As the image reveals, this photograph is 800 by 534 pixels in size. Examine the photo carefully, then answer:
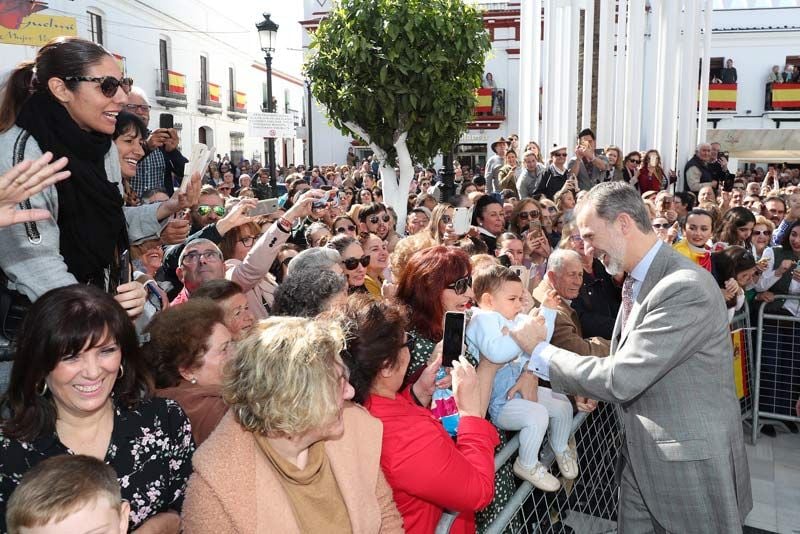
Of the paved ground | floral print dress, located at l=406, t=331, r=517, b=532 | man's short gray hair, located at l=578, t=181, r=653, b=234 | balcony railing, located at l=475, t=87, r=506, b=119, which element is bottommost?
the paved ground

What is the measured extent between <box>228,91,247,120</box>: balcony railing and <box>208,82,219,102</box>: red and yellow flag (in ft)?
4.84

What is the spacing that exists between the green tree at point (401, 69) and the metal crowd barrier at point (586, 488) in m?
4.31

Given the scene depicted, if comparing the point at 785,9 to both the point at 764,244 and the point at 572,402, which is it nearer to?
the point at 764,244

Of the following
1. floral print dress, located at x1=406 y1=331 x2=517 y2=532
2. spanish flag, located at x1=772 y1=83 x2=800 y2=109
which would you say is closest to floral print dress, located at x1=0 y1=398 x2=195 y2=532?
floral print dress, located at x1=406 y1=331 x2=517 y2=532

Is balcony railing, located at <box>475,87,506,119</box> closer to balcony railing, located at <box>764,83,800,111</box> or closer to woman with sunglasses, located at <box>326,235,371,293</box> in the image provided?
balcony railing, located at <box>764,83,800,111</box>

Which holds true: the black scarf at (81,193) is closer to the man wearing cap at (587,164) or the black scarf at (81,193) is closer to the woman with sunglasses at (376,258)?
the woman with sunglasses at (376,258)

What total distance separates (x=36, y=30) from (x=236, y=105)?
1594 centimetres

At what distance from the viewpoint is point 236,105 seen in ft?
108

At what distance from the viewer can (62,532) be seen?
165 centimetres

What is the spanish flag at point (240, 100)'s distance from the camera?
32906 millimetres

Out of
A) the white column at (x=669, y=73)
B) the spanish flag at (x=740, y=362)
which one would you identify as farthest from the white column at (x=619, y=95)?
the spanish flag at (x=740, y=362)

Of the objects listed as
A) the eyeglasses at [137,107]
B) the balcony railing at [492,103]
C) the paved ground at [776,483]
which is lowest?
the paved ground at [776,483]

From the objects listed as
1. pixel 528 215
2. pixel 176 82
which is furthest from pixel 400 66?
pixel 176 82

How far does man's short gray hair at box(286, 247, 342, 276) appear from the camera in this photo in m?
3.57
